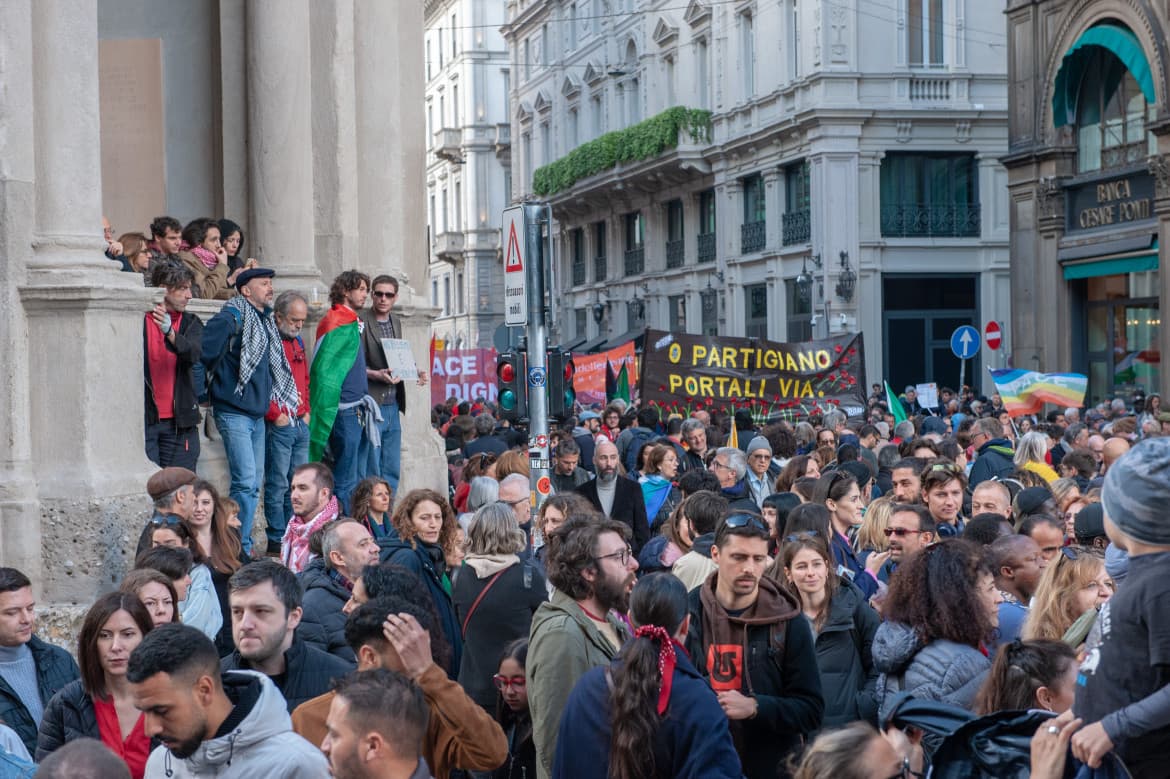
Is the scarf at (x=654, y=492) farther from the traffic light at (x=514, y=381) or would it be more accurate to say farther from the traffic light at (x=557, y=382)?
the traffic light at (x=514, y=381)

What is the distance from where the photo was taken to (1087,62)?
100 ft

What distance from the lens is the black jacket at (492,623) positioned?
7.30 meters

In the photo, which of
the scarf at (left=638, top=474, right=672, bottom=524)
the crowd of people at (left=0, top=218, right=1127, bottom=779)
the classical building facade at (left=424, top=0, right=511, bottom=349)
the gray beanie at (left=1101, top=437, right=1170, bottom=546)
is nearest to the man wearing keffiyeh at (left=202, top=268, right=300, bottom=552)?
the crowd of people at (left=0, top=218, right=1127, bottom=779)

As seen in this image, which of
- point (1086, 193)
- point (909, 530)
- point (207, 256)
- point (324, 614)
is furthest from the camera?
point (1086, 193)

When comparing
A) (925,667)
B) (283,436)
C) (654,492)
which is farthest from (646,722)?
(654,492)

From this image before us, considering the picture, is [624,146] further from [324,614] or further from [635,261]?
[324,614]

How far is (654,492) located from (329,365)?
2.74 metres

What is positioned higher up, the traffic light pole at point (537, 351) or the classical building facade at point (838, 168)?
the classical building facade at point (838, 168)

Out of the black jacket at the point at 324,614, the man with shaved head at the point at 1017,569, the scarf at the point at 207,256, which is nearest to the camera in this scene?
the black jacket at the point at 324,614

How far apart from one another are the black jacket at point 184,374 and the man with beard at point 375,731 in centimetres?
647

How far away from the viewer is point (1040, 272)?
104 ft

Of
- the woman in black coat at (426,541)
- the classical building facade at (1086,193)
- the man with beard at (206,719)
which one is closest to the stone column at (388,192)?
the woman in black coat at (426,541)

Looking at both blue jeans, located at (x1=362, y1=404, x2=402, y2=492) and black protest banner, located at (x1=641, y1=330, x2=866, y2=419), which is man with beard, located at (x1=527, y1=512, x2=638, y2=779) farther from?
black protest banner, located at (x1=641, y1=330, x2=866, y2=419)

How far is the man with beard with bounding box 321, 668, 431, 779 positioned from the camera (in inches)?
174
